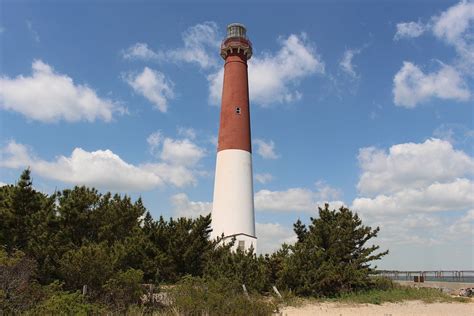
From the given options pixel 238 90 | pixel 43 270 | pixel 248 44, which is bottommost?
pixel 43 270

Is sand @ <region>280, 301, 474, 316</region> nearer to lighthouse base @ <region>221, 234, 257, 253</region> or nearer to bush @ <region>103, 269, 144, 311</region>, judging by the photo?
bush @ <region>103, 269, 144, 311</region>

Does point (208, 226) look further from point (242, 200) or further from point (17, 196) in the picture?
point (17, 196)

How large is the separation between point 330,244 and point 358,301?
10.3 feet

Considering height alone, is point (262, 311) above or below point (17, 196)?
below

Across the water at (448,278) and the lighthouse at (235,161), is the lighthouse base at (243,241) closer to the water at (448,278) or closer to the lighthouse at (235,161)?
the lighthouse at (235,161)

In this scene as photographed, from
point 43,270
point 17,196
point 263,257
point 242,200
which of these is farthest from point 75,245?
point 242,200

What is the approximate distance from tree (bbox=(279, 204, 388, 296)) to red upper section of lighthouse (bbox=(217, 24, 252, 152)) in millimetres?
6314

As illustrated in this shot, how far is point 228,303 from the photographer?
11352 millimetres

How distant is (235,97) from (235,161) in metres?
3.83

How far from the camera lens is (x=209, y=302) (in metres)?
11.2

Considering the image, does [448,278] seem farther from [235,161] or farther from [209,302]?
[209,302]

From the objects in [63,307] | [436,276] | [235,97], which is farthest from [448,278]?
[63,307]

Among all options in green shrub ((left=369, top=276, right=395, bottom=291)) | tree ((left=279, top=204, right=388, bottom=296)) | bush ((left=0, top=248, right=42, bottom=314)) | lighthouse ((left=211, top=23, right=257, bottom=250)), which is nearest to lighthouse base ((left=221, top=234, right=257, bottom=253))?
lighthouse ((left=211, top=23, right=257, bottom=250))

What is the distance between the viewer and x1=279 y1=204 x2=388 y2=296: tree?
60.8 ft
